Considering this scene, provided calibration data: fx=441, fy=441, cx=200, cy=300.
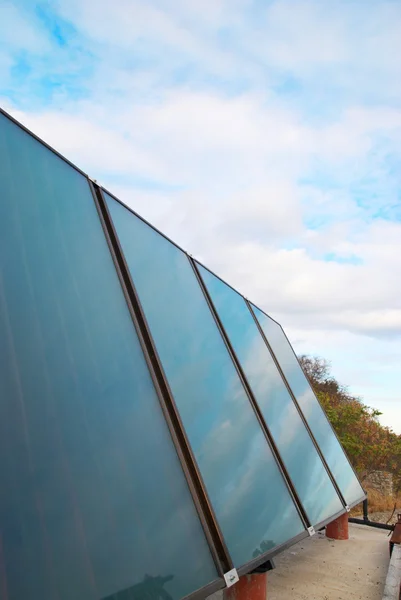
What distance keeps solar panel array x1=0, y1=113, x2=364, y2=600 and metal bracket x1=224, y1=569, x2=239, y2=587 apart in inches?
1.1

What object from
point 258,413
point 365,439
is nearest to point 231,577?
point 258,413

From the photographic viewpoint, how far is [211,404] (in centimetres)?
261

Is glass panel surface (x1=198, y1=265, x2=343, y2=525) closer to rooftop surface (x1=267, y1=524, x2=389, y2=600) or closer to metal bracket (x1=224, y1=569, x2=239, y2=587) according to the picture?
rooftop surface (x1=267, y1=524, x2=389, y2=600)

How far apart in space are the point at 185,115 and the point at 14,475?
5.91m

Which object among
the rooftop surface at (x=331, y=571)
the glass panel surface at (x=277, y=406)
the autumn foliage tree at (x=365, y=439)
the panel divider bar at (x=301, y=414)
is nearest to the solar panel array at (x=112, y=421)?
the glass panel surface at (x=277, y=406)

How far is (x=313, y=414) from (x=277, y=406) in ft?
5.83

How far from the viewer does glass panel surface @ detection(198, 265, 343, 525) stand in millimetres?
3509

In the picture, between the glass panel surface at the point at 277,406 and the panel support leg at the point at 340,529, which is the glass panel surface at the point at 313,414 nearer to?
the panel support leg at the point at 340,529

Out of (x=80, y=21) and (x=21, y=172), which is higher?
(x=80, y=21)

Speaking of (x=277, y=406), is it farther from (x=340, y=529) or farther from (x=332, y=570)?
(x=340, y=529)

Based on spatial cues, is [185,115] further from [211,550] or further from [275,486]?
[211,550]

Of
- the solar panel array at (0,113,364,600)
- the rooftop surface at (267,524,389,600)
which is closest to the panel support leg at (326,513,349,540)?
the rooftop surface at (267,524,389,600)

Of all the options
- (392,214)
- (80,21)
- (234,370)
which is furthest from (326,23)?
(234,370)

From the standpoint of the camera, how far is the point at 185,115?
625 cm
